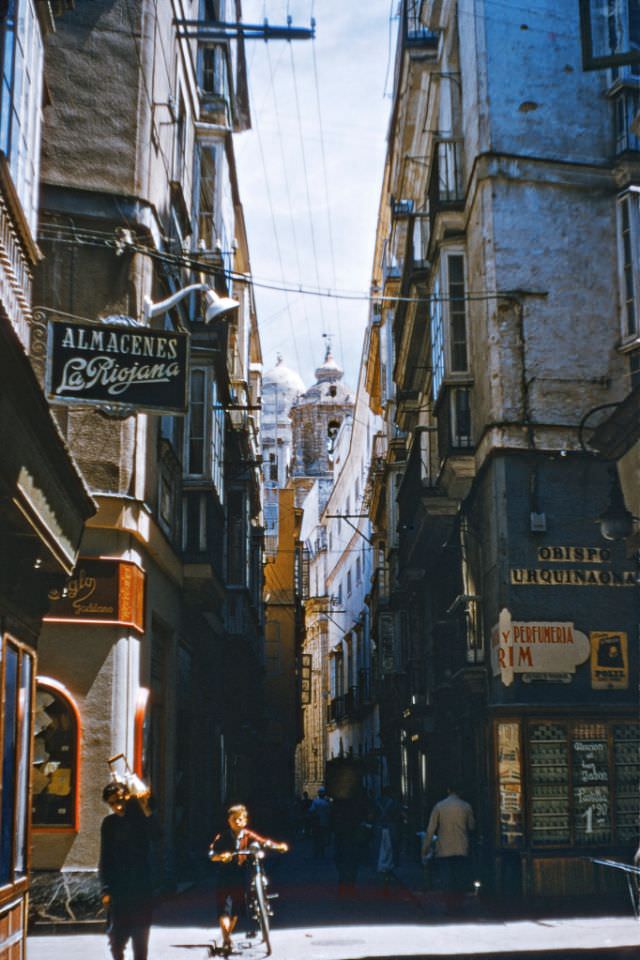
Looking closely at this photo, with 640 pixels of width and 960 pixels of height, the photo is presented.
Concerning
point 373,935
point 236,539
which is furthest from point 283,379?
point 373,935

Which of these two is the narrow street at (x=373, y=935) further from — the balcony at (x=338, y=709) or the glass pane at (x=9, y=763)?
the balcony at (x=338, y=709)

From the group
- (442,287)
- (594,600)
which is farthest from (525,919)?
(442,287)

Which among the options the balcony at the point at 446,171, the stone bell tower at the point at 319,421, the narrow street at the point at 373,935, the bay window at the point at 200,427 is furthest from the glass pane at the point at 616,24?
the stone bell tower at the point at 319,421

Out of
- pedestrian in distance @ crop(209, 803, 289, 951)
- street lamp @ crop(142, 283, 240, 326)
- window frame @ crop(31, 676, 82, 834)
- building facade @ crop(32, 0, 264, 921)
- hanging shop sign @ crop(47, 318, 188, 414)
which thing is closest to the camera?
hanging shop sign @ crop(47, 318, 188, 414)

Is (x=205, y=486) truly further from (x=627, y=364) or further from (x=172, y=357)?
(x=172, y=357)

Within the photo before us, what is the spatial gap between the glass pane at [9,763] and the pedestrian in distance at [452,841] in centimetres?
774

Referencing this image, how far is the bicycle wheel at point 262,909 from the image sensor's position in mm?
12045

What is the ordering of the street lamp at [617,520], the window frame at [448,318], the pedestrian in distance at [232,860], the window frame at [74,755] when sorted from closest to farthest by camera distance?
the pedestrian in distance at [232,860]
the street lamp at [617,520]
the window frame at [74,755]
the window frame at [448,318]

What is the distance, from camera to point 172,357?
39.0 ft

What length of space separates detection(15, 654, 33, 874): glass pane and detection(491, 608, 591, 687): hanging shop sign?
348 inches

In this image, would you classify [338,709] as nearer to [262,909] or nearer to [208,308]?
[208,308]

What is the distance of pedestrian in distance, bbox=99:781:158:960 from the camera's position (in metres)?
9.91

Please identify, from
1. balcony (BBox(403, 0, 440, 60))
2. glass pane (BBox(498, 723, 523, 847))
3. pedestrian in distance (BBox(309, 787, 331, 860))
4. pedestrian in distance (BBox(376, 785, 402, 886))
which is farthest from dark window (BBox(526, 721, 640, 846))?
pedestrian in distance (BBox(309, 787, 331, 860))

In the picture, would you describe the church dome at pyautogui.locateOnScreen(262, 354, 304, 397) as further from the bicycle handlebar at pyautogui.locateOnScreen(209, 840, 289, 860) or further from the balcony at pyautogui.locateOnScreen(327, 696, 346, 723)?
the bicycle handlebar at pyautogui.locateOnScreen(209, 840, 289, 860)
